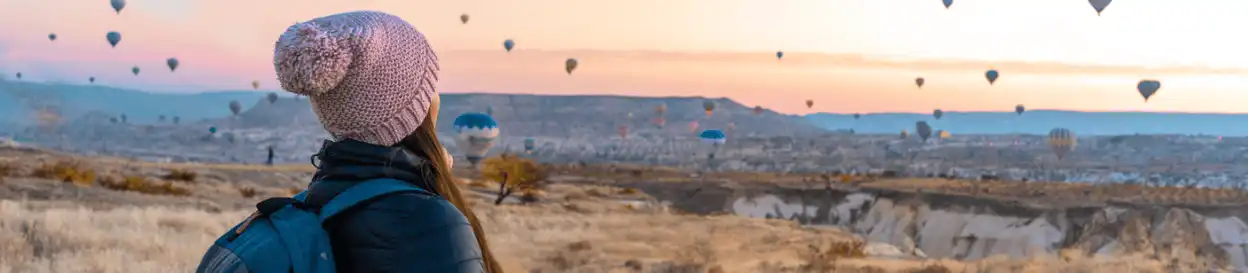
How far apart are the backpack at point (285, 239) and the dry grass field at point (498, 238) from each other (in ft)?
38.8

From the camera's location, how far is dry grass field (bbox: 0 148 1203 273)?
15656mm

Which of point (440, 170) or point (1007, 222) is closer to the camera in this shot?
point (440, 170)

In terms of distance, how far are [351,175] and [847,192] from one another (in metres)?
61.5

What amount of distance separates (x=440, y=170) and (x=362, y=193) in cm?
23

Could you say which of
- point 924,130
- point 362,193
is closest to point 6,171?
point 362,193

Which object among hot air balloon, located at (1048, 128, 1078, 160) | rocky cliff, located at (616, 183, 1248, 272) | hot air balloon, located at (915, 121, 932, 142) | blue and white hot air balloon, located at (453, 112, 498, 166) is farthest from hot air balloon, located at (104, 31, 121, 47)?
hot air balloon, located at (915, 121, 932, 142)

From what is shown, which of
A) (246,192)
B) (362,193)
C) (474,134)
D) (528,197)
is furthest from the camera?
(474,134)

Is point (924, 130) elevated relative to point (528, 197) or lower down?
elevated

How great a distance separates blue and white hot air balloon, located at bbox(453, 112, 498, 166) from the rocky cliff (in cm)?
2282

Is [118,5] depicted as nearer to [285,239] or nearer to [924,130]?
[285,239]

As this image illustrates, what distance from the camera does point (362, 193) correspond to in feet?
7.89

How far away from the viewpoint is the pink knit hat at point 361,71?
8.25 ft

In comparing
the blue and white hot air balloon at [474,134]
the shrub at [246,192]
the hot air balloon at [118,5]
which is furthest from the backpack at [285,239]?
the hot air balloon at [118,5]

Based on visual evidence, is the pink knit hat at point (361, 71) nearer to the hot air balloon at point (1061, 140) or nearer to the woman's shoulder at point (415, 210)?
the woman's shoulder at point (415, 210)
